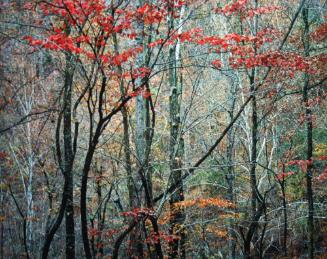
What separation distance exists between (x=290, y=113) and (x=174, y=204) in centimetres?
729

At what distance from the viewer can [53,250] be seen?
1702 cm

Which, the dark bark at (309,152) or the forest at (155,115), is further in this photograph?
the dark bark at (309,152)

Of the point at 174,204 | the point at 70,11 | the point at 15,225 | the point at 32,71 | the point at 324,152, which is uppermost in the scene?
the point at 32,71

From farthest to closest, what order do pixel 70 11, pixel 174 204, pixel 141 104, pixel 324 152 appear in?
pixel 324 152, pixel 174 204, pixel 141 104, pixel 70 11

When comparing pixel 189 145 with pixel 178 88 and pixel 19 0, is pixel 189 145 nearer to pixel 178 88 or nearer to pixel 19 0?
pixel 178 88

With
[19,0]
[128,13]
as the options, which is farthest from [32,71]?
[128,13]

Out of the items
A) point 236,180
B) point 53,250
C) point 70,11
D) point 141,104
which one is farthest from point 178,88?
point 53,250

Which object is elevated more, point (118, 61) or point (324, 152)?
point (118, 61)

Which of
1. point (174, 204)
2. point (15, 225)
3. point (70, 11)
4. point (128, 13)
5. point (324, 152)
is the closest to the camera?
point (70, 11)

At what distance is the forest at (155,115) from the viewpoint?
20.8ft

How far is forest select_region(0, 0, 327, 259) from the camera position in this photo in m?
6.34

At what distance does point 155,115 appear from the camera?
11.4 metres

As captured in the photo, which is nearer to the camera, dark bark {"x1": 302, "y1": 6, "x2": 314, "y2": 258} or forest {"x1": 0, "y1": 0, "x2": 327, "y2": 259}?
forest {"x1": 0, "y1": 0, "x2": 327, "y2": 259}

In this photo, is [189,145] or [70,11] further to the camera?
[189,145]
